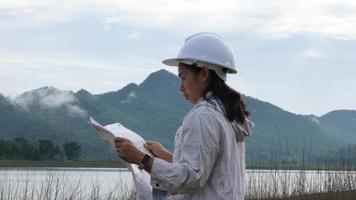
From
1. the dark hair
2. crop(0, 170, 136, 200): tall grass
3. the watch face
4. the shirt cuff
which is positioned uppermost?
the dark hair

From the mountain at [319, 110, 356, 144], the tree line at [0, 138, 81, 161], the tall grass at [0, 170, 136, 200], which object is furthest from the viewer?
the mountain at [319, 110, 356, 144]

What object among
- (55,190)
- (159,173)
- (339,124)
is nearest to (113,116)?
(339,124)

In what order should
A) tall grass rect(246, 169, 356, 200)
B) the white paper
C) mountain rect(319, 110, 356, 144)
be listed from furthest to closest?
mountain rect(319, 110, 356, 144) < tall grass rect(246, 169, 356, 200) < the white paper

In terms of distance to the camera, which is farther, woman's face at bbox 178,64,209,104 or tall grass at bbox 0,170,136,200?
tall grass at bbox 0,170,136,200

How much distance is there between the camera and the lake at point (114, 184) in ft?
31.7

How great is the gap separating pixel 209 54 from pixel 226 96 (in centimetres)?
16

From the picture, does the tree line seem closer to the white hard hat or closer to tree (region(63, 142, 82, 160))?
tree (region(63, 142, 82, 160))

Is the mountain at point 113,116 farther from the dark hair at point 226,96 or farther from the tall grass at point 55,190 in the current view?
the dark hair at point 226,96

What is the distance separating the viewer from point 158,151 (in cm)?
304

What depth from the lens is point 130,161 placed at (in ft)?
8.78

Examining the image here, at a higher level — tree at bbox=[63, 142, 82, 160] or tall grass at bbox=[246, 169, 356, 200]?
tall grass at bbox=[246, 169, 356, 200]

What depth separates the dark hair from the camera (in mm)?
2717

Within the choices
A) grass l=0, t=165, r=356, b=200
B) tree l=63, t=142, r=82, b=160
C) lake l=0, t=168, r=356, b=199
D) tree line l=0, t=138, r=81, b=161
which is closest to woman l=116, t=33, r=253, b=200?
lake l=0, t=168, r=356, b=199

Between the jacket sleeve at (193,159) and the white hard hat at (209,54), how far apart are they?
0.19 m
